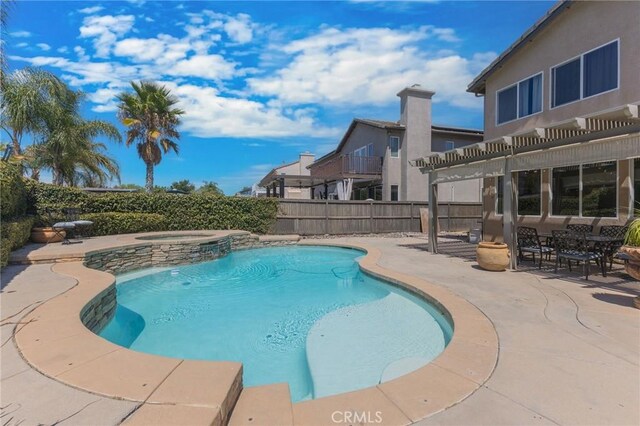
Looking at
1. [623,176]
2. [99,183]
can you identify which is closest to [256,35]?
[623,176]

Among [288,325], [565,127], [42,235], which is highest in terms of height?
[565,127]

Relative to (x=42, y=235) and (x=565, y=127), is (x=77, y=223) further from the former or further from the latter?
(x=565, y=127)

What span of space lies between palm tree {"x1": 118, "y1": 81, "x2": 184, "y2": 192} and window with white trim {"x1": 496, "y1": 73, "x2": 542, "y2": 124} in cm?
1627

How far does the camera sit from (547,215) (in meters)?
10.3

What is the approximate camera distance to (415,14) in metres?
10.9

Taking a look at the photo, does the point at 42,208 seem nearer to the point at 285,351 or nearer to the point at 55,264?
the point at 55,264

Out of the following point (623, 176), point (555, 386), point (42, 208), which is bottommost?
point (555, 386)

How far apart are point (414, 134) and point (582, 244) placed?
13.5 m

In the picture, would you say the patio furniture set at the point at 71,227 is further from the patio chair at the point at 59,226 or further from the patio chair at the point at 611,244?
the patio chair at the point at 611,244

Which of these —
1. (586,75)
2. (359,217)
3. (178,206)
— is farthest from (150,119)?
(586,75)

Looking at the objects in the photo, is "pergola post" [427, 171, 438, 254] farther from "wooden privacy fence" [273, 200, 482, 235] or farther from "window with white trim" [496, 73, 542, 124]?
"wooden privacy fence" [273, 200, 482, 235]

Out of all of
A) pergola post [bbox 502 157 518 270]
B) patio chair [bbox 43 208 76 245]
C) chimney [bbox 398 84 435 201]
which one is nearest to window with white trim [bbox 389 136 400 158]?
chimney [bbox 398 84 435 201]

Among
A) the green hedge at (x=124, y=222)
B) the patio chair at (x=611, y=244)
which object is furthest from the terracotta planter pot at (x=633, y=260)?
the green hedge at (x=124, y=222)

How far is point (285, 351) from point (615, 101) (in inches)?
410
